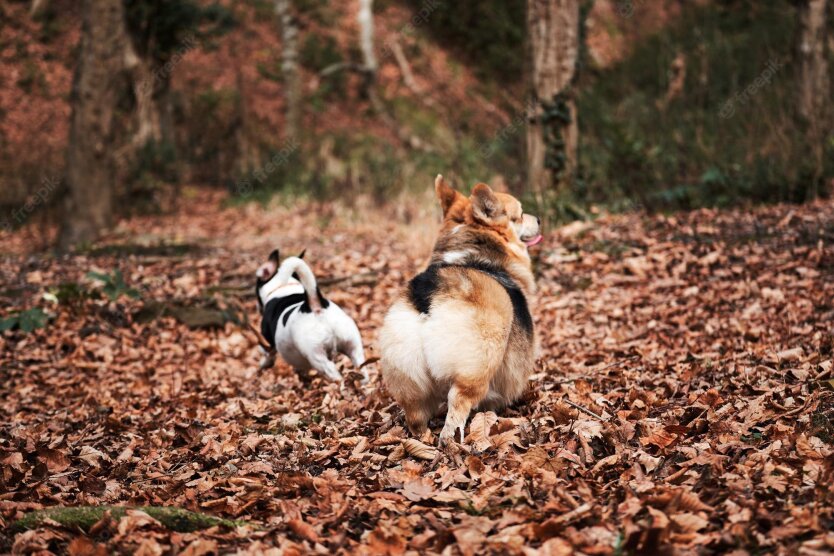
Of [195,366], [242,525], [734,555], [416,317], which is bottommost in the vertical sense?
[195,366]

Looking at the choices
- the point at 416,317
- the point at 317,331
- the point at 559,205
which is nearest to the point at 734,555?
the point at 416,317

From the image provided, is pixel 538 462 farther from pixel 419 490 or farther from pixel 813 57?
pixel 813 57

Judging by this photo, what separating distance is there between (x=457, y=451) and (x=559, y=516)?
97 centimetres

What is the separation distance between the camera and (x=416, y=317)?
3.94 m

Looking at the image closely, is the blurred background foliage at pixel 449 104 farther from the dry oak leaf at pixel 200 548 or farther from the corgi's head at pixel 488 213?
the dry oak leaf at pixel 200 548

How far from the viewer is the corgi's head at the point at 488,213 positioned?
4559 millimetres

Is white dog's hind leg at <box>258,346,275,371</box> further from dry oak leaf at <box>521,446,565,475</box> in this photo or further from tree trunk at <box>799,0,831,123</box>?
tree trunk at <box>799,0,831,123</box>

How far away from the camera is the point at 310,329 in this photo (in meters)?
5.66

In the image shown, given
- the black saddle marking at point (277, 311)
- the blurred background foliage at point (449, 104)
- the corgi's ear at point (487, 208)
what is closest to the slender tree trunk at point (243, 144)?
the blurred background foliage at point (449, 104)

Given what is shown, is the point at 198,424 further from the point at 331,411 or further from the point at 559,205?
the point at 559,205

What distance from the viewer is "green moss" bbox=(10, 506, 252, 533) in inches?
125

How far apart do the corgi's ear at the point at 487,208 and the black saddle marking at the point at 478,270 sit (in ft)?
1.11

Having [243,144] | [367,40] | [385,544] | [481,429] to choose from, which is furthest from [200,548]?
[367,40]

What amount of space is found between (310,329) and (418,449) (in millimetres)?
1869
